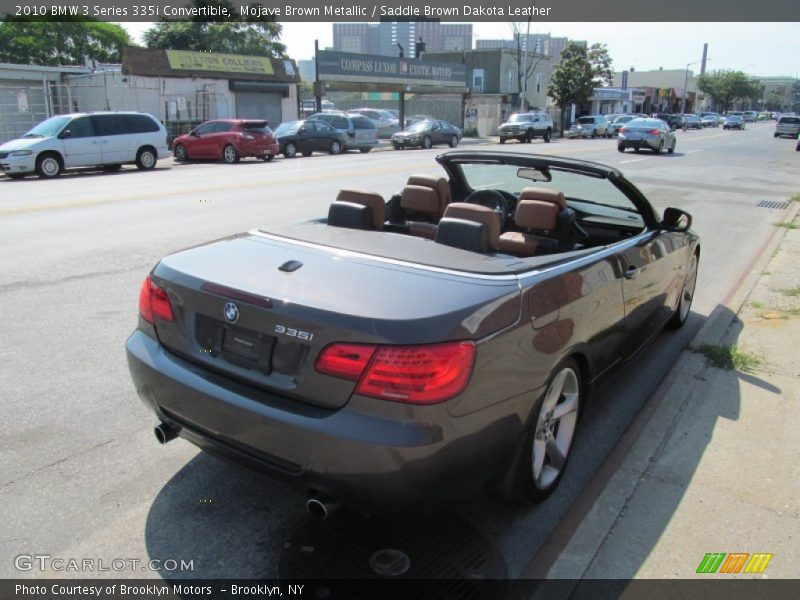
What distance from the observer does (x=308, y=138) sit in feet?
91.6

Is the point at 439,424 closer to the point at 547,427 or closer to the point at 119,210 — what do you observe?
the point at 547,427

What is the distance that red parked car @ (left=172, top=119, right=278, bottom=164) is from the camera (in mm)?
23812

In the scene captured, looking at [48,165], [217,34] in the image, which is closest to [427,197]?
[48,165]

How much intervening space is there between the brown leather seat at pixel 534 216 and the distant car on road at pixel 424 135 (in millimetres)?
29754

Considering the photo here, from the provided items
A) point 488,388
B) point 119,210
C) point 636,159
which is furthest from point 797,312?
point 636,159

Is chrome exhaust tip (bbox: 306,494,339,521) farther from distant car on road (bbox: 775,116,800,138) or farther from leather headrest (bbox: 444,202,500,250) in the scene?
distant car on road (bbox: 775,116,800,138)

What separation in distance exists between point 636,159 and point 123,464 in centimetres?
2554

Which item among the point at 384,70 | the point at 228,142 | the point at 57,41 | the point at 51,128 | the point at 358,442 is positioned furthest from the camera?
the point at 57,41

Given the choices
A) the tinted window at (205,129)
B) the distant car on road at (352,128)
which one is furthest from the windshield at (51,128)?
the distant car on road at (352,128)

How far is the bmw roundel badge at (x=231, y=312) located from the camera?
8.87 feet

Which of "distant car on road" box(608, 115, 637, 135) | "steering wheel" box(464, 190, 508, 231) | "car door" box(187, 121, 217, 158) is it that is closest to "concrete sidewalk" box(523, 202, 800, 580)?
"steering wheel" box(464, 190, 508, 231)

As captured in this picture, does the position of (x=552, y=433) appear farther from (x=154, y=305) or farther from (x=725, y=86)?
(x=725, y=86)

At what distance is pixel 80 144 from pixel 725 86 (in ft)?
460

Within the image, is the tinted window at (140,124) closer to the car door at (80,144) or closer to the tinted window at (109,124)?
the tinted window at (109,124)
